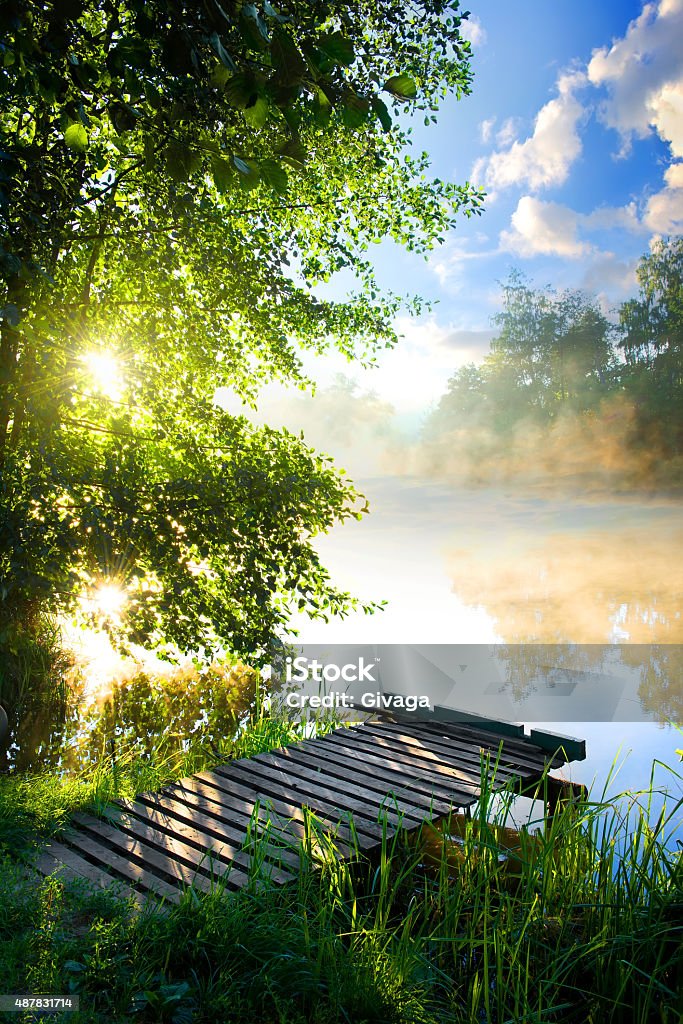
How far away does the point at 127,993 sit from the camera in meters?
2.03

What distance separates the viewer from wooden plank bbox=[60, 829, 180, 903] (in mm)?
2770

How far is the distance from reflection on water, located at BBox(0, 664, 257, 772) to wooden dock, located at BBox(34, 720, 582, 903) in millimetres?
851

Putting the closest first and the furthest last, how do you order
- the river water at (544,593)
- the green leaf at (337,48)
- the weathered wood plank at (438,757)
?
1. the green leaf at (337,48)
2. the weathered wood plank at (438,757)
3. the river water at (544,593)

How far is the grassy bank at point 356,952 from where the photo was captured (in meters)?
2.06

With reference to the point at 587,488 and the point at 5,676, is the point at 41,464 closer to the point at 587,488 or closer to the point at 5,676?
the point at 5,676

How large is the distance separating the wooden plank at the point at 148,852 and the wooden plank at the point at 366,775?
103cm

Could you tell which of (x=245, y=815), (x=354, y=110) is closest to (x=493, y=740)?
(x=245, y=815)

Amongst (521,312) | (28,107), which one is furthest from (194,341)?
(521,312)

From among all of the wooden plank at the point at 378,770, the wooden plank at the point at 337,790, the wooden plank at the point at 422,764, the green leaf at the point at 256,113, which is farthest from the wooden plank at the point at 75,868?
the green leaf at the point at 256,113

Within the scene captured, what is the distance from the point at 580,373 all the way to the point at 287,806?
18825 mm

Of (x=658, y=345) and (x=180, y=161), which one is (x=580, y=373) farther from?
(x=180, y=161)

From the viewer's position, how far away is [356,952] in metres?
2.30

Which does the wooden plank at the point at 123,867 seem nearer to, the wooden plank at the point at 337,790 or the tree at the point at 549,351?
the wooden plank at the point at 337,790

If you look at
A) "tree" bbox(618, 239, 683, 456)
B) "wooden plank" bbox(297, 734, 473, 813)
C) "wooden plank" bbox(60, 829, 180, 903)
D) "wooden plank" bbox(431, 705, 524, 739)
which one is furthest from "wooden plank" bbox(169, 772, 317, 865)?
"tree" bbox(618, 239, 683, 456)
